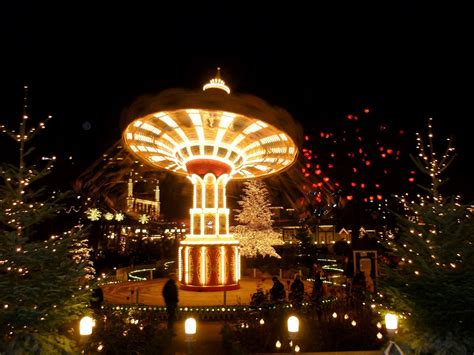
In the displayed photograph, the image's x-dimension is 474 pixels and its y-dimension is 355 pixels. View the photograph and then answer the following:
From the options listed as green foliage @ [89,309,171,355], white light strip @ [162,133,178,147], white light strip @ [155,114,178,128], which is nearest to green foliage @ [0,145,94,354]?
green foliage @ [89,309,171,355]

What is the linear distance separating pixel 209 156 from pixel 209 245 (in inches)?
179

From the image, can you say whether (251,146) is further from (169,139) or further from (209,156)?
(169,139)

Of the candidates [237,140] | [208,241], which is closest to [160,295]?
[208,241]

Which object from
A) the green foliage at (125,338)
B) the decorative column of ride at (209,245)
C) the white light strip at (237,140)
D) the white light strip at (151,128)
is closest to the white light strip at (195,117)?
the white light strip at (151,128)

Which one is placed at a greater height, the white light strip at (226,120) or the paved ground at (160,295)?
the white light strip at (226,120)

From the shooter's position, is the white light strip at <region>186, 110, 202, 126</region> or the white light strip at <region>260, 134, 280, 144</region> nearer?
the white light strip at <region>186, 110, 202, 126</region>

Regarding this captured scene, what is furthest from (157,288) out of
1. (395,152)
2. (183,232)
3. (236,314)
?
(183,232)

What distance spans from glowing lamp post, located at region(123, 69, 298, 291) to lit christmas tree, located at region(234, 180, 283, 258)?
1066 centimetres

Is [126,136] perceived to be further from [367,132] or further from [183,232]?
[183,232]

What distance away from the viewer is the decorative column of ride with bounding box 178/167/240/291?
66.5 ft

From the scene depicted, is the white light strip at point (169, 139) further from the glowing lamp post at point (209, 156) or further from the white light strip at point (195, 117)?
the white light strip at point (195, 117)

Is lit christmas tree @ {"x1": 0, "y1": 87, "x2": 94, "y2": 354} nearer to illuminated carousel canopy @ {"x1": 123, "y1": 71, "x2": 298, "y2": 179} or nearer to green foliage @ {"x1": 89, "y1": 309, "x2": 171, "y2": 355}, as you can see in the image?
green foliage @ {"x1": 89, "y1": 309, "x2": 171, "y2": 355}

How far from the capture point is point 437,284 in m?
7.15

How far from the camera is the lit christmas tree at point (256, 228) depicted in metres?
32.1
